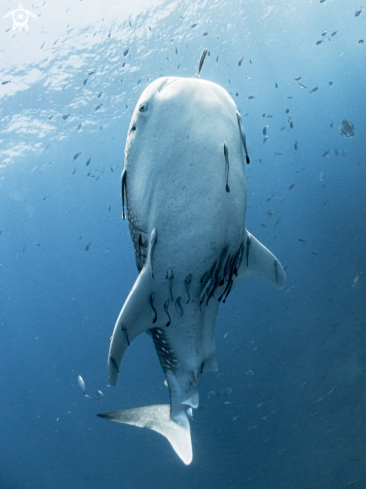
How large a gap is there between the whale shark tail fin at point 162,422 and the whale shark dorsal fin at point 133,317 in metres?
1.15

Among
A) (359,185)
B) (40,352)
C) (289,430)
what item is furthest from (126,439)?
(40,352)

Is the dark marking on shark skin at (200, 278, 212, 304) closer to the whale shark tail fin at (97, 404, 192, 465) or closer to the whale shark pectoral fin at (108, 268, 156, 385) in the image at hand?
the whale shark pectoral fin at (108, 268, 156, 385)

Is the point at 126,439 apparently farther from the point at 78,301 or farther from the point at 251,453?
the point at 78,301

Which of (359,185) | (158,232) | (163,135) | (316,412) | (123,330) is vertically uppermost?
(163,135)

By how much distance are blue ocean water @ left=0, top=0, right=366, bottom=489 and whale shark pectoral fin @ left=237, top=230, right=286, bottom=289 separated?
21.0ft

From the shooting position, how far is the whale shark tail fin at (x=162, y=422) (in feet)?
10.4

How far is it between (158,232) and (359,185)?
15668mm

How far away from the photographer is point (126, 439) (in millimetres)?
19359

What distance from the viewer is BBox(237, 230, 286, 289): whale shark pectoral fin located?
2.86 meters

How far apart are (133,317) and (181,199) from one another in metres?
0.99

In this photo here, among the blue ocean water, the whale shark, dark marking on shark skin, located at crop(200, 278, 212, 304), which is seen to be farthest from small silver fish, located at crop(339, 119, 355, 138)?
dark marking on shark skin, located at crop(200, 278, 212, 304)

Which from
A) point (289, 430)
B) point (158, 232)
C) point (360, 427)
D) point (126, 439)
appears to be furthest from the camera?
point (126, 439)

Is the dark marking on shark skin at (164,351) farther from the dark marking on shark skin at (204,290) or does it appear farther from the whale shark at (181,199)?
the dark marking on shark skin at (204,290)

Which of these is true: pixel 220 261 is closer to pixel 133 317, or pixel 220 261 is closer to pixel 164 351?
pixel 133 317
